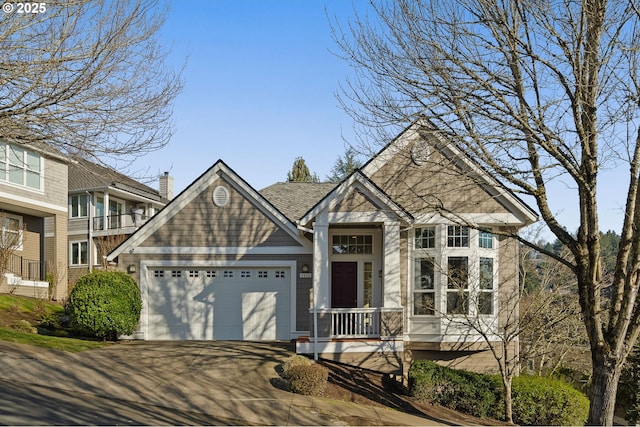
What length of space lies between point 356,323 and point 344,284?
231cm

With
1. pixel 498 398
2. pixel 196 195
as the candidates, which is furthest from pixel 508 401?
pixel 196 195

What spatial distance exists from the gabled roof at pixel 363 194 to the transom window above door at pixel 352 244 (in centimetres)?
228

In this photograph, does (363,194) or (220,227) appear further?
(220,227)

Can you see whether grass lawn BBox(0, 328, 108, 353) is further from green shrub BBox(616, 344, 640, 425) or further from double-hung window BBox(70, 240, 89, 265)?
double-hung window BBox(70, 240, 89, 265)

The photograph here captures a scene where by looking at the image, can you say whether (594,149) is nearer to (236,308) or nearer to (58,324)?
(236,308)

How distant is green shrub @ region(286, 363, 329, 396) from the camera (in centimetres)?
1256

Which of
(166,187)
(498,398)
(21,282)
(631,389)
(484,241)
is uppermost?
(166,187)

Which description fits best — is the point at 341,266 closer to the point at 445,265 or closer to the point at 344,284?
the point at 344,284

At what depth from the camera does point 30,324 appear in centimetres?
1814

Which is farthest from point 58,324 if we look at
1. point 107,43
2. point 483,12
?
point 483,12

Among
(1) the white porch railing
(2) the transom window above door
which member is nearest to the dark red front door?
(2) the transom window above door

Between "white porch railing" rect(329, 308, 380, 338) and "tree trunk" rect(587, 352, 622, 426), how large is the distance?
24.0ft

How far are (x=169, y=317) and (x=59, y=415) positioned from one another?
29.2 ft

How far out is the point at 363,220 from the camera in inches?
619
